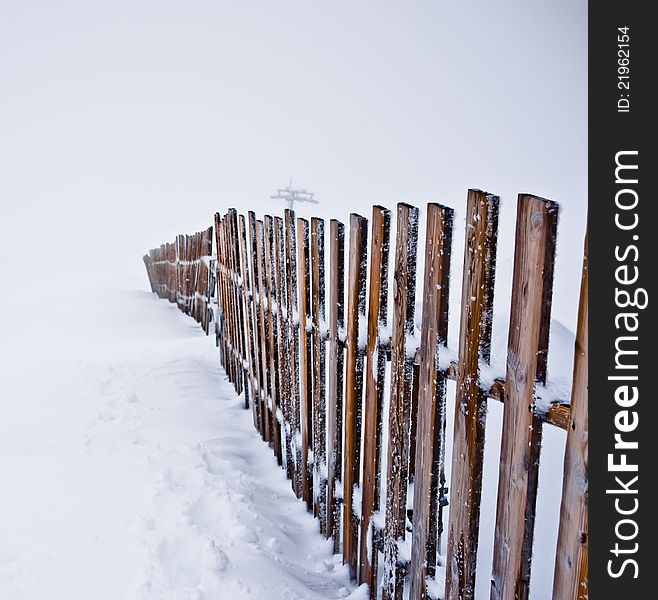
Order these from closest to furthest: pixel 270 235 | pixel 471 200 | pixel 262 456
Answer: pixel 471 200 < pixel 270 235 < pixel 262 456

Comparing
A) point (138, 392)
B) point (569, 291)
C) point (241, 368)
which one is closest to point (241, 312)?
point (241, 368)

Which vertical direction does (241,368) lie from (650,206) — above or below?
below

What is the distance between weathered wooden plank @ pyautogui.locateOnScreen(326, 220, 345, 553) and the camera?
2.22m

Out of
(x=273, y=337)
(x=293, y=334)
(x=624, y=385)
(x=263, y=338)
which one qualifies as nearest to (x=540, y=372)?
(x=624, y=385)

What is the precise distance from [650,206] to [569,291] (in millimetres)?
6215

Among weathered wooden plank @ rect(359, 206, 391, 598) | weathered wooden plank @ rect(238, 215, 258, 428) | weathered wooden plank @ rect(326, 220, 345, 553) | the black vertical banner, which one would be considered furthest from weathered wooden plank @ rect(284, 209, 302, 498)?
the black vertical banner

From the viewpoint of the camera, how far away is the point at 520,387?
3.94ft

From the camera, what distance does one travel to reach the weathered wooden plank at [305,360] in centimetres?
261

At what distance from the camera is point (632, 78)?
3.75ft

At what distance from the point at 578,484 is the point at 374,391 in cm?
100

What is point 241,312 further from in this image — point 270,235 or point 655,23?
point 655,23

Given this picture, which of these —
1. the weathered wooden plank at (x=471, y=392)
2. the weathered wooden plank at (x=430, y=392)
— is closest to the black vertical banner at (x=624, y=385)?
the weathered wooden plank at (x=471, y=392)

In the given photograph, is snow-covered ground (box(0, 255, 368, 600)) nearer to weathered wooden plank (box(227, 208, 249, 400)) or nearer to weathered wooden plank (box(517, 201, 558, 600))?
weathered wooden plank (box(227, 208, 249, 400))

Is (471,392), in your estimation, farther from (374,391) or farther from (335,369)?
(335,369)
